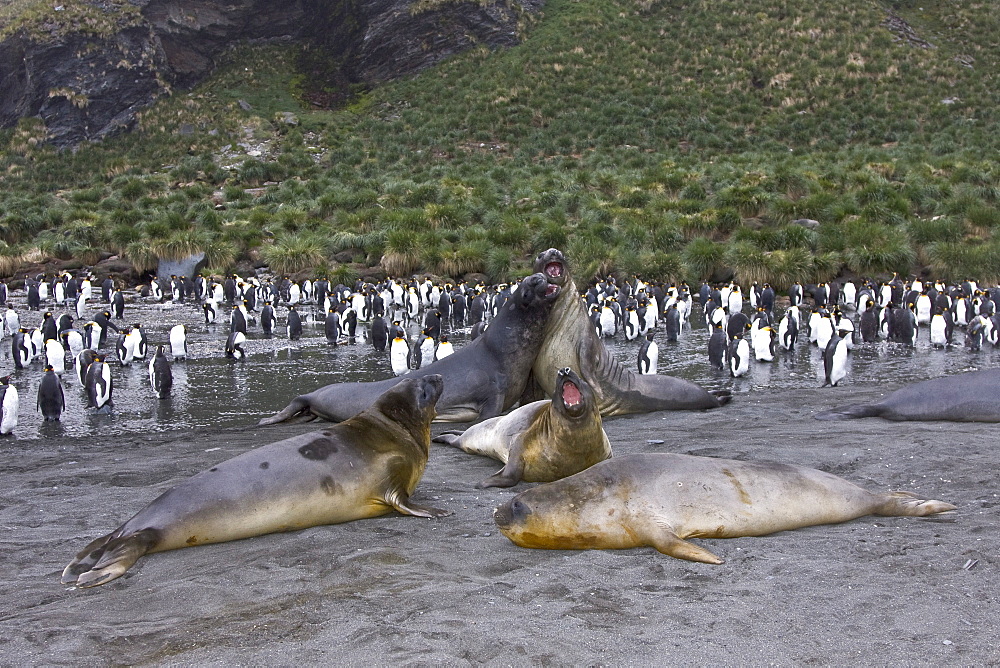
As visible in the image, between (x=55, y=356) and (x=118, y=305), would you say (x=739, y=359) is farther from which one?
(x=118, y=305)

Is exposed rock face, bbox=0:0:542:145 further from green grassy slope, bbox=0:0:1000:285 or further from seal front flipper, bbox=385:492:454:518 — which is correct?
seal front flipper, bbox=385:492:454:518

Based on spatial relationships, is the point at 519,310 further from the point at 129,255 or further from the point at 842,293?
the point at 129,255

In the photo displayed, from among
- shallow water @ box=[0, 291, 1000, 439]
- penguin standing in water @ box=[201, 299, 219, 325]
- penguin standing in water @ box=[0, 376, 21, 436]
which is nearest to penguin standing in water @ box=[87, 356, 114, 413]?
shallow water @ box=[0, 291, 1000, 439]

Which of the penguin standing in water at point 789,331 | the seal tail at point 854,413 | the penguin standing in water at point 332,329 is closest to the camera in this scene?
the seal tail at point 854,413

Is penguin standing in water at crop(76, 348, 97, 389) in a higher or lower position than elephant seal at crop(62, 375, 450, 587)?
higher

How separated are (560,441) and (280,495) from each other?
5.36ft

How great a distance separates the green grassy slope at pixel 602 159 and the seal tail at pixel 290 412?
44.0ft

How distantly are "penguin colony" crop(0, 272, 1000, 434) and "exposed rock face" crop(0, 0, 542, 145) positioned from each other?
27.3m

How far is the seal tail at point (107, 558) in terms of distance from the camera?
3.58 metres

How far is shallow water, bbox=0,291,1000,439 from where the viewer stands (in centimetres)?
858

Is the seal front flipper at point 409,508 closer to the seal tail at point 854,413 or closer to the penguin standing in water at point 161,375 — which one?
the seal tail at point 854,413

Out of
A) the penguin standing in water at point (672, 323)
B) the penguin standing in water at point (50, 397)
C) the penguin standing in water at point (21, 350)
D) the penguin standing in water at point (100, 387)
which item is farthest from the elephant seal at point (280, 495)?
the penguin standing in water at point (21, 350)

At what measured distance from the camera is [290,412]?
7949mm

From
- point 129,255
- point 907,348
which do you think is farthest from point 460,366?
point 129,255
